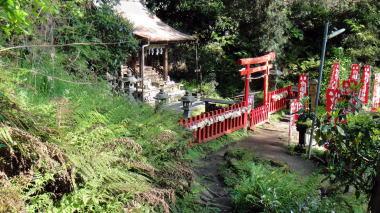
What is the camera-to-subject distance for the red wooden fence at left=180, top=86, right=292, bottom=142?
282 inches

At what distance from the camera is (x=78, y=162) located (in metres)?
2.46

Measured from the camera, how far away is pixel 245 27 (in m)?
14.8

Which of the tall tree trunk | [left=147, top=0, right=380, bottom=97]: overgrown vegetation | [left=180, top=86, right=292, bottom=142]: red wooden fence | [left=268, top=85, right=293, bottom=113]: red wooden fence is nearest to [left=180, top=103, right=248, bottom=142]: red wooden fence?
[left=180, top=86, right=292, bottom=142]: red wooden fence

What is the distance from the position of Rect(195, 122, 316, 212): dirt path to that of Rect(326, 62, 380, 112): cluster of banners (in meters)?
1.58

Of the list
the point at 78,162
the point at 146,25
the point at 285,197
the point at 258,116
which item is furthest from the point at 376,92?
the point at 78,162

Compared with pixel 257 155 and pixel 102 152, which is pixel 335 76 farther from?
pixel 102 152

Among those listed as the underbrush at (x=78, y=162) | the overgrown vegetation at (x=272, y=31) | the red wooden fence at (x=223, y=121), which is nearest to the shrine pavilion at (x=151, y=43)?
the overgrown vegetation at (x=272, y=31)

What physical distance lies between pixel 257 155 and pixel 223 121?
5.50ft

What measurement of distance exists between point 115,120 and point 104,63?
221 inches

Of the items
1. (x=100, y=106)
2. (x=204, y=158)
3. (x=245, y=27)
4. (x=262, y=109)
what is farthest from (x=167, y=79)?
(x=100, y=106)

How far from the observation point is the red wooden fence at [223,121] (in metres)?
7.17

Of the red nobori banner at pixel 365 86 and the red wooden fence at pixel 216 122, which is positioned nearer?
the red wooden fence at pixel 216 122

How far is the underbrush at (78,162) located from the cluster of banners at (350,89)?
5.69 metres

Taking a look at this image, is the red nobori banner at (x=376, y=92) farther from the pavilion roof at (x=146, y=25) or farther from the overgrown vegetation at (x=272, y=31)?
the pavilion roof at (x=146, y=25)
